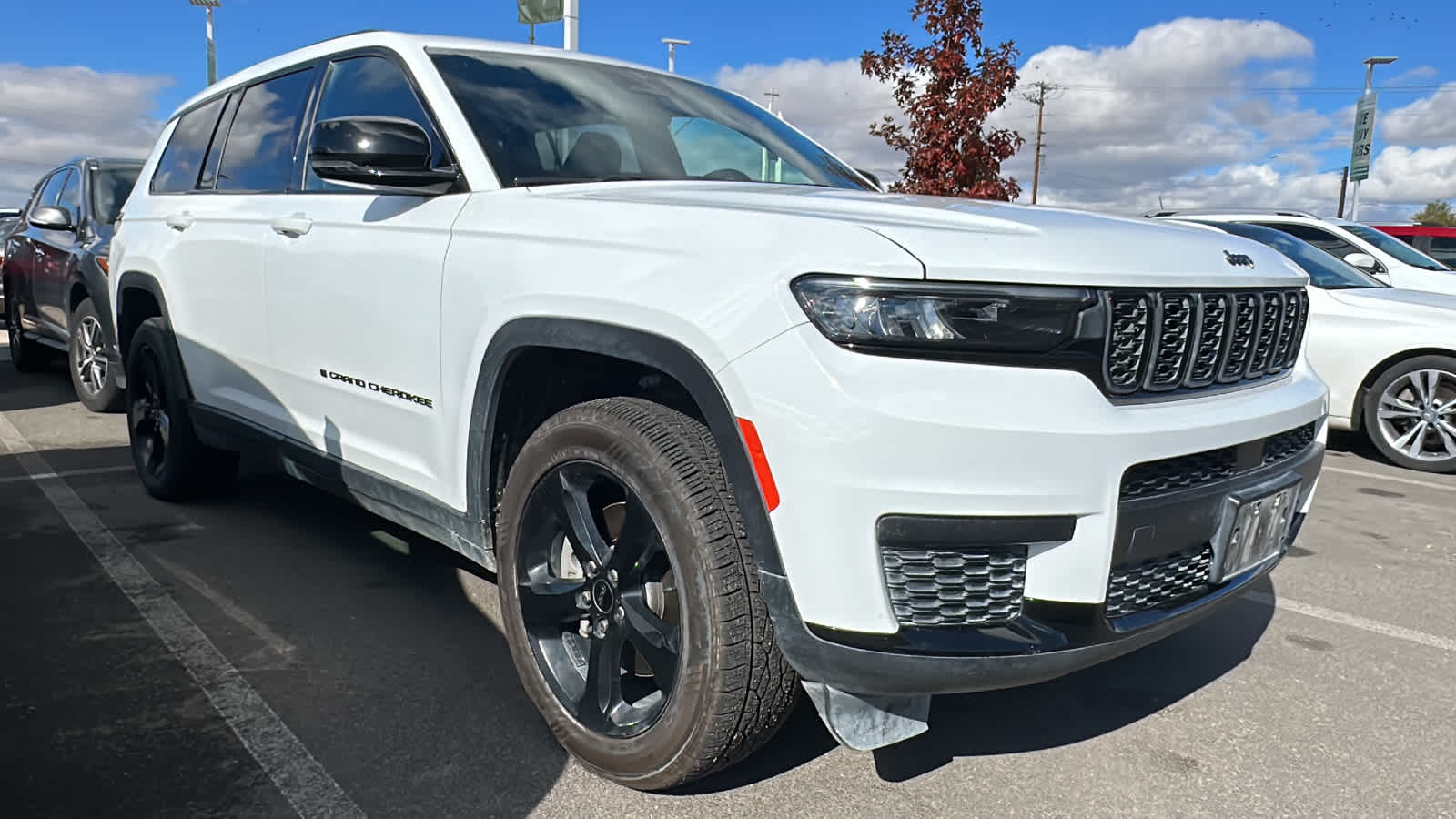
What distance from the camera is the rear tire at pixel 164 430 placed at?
14.2 feet

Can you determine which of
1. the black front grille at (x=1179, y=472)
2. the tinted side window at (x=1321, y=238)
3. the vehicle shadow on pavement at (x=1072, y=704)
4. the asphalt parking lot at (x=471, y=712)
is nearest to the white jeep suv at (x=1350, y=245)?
the tinted side window at (x=1321, y=238)

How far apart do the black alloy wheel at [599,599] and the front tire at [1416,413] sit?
19.5ft

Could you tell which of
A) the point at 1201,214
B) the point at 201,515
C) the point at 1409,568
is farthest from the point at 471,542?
the point at 1201,214

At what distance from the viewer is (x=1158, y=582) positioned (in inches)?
82.3

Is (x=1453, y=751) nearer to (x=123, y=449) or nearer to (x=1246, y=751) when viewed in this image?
(x=1246, y=751)

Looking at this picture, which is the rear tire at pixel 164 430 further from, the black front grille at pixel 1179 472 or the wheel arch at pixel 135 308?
the black front grille at pixel 1179 472

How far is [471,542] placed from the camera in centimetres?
275

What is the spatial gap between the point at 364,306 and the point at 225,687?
1090 mm

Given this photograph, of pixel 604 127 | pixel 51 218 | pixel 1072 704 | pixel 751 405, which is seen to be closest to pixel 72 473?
pixel 51 218

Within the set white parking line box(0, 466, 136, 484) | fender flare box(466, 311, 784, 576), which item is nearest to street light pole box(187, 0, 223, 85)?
white parking line box(0, 466, 136, 484)

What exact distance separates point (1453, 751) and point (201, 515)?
447cm

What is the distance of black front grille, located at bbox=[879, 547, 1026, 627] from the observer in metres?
1.86

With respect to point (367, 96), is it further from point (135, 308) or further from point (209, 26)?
point (209, 26)

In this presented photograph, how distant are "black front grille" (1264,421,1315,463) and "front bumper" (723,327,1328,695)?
16.9 inches
